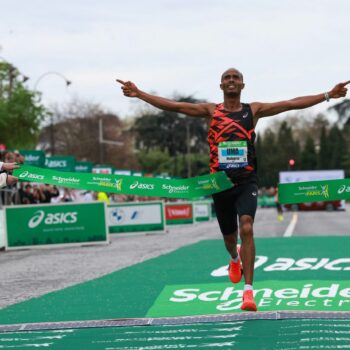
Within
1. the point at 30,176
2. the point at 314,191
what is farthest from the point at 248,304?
the point at 30,176

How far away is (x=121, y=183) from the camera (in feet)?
31.1

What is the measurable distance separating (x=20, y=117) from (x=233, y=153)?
1354 inches

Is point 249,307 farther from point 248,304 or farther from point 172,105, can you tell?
point 172,105

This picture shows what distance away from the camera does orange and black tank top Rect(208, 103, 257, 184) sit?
27.1 feet

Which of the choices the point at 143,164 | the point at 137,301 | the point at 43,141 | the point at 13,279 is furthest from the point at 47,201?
the point at 143,164

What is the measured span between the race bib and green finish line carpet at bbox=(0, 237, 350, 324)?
1.31 metres

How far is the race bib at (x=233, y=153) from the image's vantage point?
8.26 metres

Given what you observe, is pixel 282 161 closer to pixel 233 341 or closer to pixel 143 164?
pixel 143 164

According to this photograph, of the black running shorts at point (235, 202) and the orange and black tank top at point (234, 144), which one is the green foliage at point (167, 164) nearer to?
the black running shorts at point (235, 202)

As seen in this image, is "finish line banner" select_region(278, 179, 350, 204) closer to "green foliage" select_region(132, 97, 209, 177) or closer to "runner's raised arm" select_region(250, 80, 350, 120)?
"runner's raised arm" select_region(250, 80, 350, 120)

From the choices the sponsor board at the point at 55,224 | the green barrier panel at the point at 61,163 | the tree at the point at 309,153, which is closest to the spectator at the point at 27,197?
the sponsor board at the point at 55,224

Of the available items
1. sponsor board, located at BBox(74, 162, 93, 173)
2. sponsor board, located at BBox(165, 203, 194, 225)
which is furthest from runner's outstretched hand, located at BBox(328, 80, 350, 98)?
sponsor board, located at BBox(165, 203, 194, 225)

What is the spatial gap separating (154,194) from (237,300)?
1.32 meters

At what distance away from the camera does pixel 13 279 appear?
13875 millimetres
